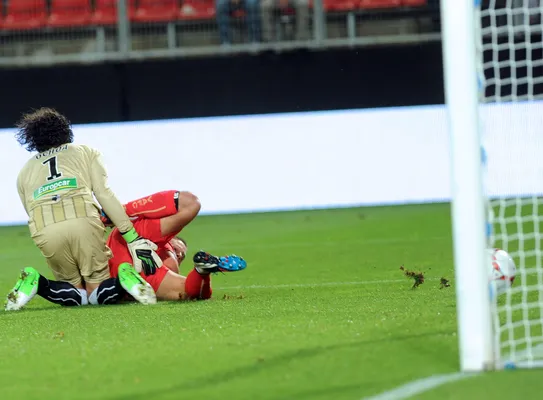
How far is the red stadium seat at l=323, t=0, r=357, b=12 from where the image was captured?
1592 cm

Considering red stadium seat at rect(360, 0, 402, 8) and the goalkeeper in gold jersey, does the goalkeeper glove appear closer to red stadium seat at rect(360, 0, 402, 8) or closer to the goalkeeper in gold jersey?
the goalkeeper in gold jersey

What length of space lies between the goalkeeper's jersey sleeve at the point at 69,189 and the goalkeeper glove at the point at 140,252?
60 mm

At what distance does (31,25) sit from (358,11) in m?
5.01

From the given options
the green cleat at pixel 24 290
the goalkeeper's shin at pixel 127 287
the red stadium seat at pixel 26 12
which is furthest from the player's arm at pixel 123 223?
the red stadium seat at pixel 26 12

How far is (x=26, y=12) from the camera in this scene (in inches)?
656

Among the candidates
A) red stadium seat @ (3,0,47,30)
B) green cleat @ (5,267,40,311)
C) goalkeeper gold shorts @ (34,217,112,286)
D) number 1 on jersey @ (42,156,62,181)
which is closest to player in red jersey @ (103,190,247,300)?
goalkeeper gold shorts @ (34,217,112,286)

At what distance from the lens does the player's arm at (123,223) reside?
6426mm

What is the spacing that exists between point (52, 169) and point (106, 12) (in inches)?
418

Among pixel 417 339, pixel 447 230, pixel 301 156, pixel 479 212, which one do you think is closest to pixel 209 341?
pixel 417 339

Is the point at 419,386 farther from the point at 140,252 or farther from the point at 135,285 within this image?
the point at 140,252

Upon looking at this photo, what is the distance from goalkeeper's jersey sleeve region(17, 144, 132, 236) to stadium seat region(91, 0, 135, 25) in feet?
32.6

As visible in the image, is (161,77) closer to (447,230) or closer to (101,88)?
(101,88)

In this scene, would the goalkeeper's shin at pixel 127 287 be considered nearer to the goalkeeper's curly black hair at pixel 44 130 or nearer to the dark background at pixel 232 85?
the goalkeeper's curly black hair at pixel 44 130

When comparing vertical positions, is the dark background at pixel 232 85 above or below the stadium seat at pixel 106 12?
below
